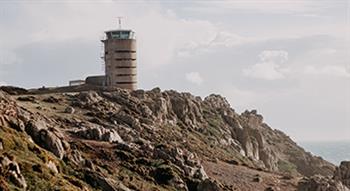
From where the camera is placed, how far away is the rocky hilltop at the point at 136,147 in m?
71.3

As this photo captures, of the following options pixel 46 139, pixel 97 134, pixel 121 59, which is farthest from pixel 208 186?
pixel 121 59

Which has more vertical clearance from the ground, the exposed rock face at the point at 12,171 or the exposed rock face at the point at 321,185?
the exposed rock face at the point at 12,171

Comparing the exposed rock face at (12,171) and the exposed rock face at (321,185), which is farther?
the exposed rock face at (321,185)

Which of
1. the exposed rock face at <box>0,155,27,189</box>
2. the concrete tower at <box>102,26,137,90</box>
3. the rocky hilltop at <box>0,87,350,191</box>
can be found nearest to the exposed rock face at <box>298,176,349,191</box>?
the rocky hilltop at <box>0,87,350,191</box>

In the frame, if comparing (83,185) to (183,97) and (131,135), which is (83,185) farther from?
(183,97)

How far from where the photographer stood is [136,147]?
326 ft

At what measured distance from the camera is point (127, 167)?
8981cm

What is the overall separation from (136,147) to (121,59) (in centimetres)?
5821

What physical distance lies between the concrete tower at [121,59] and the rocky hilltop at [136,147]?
5246mm

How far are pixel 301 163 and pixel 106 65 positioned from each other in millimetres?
62719

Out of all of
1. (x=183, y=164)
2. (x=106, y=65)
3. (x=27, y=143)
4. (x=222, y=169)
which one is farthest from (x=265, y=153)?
(x=27, y=143)

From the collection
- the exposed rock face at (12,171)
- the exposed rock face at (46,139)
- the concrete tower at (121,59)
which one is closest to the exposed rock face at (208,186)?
the exposed rock face at (46,139)

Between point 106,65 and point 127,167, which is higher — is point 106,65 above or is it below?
above

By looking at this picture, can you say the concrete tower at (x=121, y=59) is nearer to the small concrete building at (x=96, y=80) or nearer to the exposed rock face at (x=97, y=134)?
the small concrete building at (x=96, y=80)
